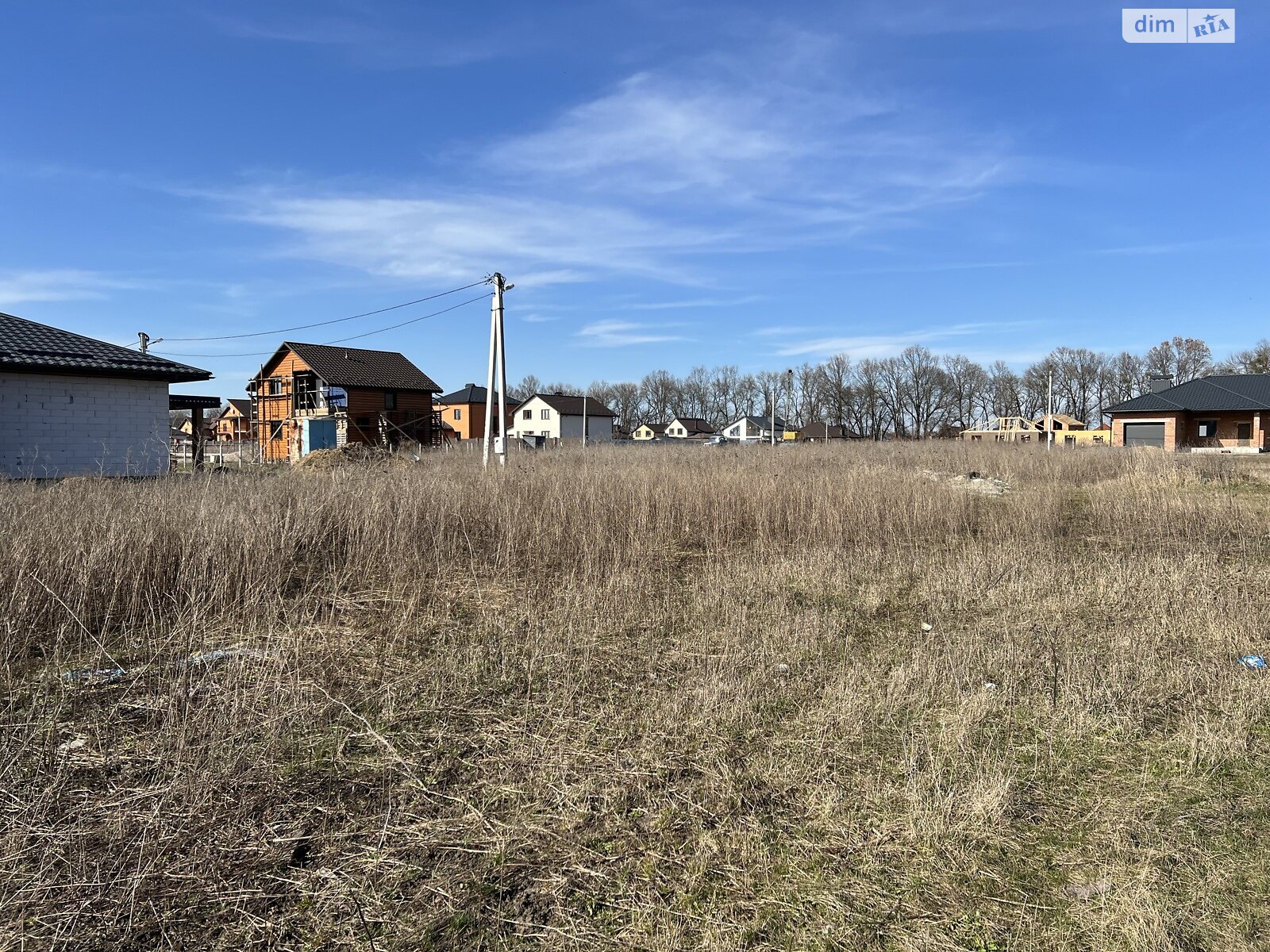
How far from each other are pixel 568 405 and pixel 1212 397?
157 feet

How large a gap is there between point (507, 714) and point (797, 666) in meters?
1.98

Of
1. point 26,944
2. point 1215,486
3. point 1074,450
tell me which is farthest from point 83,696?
point 1074,450

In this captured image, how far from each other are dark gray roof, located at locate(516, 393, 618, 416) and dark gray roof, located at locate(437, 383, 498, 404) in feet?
26.7

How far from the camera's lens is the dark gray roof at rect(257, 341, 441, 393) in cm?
3459

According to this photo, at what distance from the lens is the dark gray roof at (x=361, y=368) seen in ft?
113

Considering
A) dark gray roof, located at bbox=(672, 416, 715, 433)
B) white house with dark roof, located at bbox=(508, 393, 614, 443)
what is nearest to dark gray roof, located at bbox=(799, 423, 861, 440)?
dark gray roof, located at bbox=(672, 416, 715, 433)

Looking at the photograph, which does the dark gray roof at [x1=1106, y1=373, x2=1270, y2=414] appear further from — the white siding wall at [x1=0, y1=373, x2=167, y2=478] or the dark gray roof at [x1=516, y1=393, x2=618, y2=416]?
the white siding wall at [x1=0, y1=373, x2=167, y2=478]

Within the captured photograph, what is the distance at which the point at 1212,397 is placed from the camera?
4091 cm

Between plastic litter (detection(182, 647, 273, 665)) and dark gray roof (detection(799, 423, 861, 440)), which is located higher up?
dark gray roof (detection(799, 423, 861, 440))

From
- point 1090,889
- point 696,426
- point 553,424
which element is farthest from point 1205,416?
point 696,426

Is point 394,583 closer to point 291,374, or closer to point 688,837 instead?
point 688,837

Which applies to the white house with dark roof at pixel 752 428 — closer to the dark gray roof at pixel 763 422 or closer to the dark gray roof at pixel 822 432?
the dark gray roof at pixel 763 422

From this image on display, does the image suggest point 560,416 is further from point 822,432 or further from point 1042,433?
point 1042,433

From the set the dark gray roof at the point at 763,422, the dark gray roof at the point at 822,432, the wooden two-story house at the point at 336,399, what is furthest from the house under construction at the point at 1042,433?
the wooden two-story house at the point at 336,399
